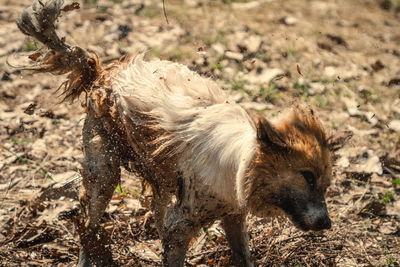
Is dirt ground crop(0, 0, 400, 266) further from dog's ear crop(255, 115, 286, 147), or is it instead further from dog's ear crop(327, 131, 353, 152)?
dog's ear crop(255, 115, 286, 147)

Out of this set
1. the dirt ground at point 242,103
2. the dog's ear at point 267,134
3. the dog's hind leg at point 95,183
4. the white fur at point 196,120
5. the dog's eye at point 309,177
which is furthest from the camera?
the dirt ground at point 242,103

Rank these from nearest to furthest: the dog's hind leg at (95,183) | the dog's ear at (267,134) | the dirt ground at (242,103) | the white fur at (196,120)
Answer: the dog's ear at (267,134) < the white fur at (196,120) < the dog's hind leg at (95,183) < the dirt ground at (242,103)

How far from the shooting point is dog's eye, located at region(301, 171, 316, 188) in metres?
3.93

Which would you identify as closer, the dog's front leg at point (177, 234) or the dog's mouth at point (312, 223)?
the dog's mouth at point (312, 223)

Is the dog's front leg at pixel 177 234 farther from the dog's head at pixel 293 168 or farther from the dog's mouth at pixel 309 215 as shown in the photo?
the dog's mouth at pixel 309 215

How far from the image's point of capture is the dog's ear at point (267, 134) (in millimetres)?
3779

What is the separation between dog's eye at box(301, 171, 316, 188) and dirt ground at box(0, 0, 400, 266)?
1.23m

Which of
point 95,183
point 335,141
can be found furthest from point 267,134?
point 95,183

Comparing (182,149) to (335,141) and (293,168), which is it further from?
(335,141)

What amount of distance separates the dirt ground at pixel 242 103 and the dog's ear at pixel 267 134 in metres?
1.15

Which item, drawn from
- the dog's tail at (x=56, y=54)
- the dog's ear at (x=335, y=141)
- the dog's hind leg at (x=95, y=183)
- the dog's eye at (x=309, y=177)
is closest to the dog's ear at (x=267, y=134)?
the dog's eye at (x=309, y=177)

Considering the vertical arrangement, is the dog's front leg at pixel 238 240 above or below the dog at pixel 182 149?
below

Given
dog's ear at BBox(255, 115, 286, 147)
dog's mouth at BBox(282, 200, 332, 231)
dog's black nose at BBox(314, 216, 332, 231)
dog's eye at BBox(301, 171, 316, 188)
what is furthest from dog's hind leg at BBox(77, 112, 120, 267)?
dog's black nose at BBox(314, 216, 332, 231)

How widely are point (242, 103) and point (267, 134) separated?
401 centimetres
